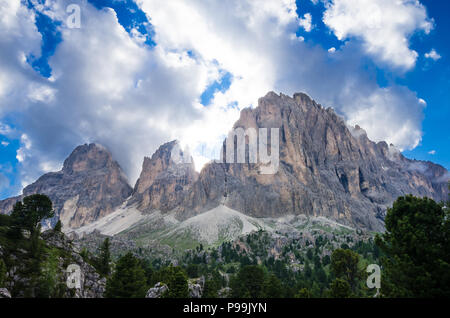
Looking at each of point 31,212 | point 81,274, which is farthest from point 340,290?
point 31,212

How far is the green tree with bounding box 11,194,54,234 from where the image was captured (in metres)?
61.5

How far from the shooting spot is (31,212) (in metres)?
62.9

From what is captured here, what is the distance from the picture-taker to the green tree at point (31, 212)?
61.5m

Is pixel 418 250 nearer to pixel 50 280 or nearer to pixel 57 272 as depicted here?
pixel 50 280

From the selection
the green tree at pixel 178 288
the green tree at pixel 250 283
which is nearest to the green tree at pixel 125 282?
the green tree at pixel 178 288

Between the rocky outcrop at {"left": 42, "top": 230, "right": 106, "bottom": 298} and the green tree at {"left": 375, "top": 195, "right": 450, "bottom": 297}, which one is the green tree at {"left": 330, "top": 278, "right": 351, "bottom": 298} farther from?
the rocky outcrop at {"left": 42, "top": 230, "right": 106, "bottom": 298}

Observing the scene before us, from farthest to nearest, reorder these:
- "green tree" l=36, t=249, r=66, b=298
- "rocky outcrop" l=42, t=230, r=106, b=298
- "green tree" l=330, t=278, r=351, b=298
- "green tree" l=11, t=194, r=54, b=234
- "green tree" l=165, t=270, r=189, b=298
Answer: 1. "green tree" l=11, t=194, r=54, b=234
2. "rocky outcrop" l=42, t=230, r=106, b=298
3. "green tree" l=165, t=270, r=189, b=298
4. "green tree" l=36, t=249, r=66, b=298
5. "green tree" l=330, t=278, r=351, b=298

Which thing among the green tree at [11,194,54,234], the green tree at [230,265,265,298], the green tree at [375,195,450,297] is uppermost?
the green tree at [11,194,54,234]

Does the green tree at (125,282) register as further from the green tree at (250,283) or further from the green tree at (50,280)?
the green tree at (250,283)

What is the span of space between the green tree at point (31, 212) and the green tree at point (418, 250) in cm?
6712

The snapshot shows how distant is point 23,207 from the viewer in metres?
64.1

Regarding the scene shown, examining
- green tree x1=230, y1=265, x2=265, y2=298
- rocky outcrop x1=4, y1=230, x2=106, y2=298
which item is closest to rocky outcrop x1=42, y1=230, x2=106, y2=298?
rocky outcrop x1=4, y1=230, x2=106, y2=298

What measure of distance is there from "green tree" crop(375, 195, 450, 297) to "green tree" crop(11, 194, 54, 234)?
220 ft
